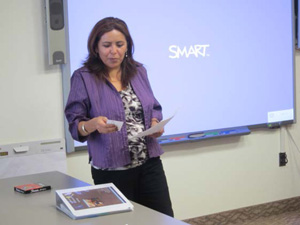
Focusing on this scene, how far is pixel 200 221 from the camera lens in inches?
148

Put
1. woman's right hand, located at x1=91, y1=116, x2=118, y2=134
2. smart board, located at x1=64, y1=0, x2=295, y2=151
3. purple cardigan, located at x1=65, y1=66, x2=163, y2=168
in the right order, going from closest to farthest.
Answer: woman's right hand, located at x1=91, y1=116, x2=118, y2=134
purple cardigan, located at x1=65, y1=66, x2=163, y2=168
smart board, located at x1=64, y1=0, x2=295, y2=151

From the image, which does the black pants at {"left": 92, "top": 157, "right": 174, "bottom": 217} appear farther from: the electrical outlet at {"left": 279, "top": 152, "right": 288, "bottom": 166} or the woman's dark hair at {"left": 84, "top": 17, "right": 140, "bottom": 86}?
the electrical outlet at {"left": 279, "top": 152, "right": 288, "bottom": 166}

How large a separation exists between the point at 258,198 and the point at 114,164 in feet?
6.72

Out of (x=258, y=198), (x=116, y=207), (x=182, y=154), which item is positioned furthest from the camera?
(x=258, y=198)

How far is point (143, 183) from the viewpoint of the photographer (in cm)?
235

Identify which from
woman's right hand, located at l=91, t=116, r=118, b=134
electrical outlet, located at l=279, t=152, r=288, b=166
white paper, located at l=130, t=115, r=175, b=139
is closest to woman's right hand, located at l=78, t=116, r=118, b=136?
woman's right hand, located at l=91, t=116, r=118, b=134

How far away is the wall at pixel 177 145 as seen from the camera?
9.77ft

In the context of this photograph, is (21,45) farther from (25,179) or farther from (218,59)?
(218,59)

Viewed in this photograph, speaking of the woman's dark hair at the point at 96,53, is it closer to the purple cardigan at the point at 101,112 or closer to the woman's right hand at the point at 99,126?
the purple cardigan at the point at 101,112

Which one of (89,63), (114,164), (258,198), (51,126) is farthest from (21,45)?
(258,198)

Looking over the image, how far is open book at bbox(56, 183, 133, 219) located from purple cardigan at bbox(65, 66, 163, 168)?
0.31 m

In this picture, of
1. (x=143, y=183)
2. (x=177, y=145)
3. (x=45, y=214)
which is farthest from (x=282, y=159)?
(x=45, y=214)

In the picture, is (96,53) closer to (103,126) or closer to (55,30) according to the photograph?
(103,126)

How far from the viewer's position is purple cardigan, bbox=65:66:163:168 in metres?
2.30
